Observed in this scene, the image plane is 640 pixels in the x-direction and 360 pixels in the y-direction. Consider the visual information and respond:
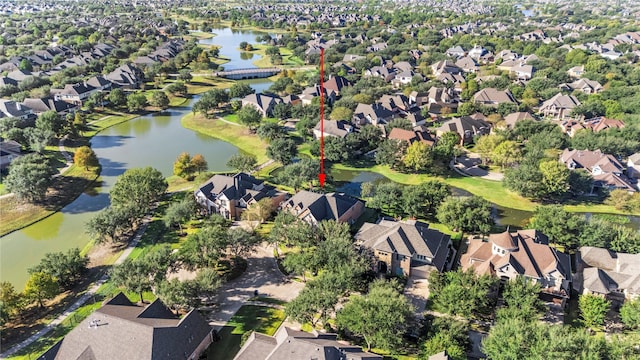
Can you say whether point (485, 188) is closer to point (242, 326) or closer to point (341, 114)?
point (341, 114)

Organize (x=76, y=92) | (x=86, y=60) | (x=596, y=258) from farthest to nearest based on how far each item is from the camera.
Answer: (x=86, y=60), (x=76, y=92), (x=596, y=258)

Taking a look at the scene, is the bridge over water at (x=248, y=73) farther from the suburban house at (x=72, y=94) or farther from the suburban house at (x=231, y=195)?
the suburban house at (x=231, y=195)

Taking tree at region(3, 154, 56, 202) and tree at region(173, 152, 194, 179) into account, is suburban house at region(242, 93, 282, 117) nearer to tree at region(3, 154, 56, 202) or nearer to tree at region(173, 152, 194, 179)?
tree at region(173, 152, 194, 179)

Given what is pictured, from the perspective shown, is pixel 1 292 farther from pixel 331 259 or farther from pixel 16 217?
pixel 331 259

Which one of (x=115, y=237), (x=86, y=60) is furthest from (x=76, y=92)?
(x=115, y=237)

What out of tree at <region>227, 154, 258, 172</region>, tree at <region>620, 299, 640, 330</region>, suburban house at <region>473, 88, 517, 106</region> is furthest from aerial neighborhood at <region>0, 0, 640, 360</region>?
suburban house at <region>473, 88, 517, 106</region>
